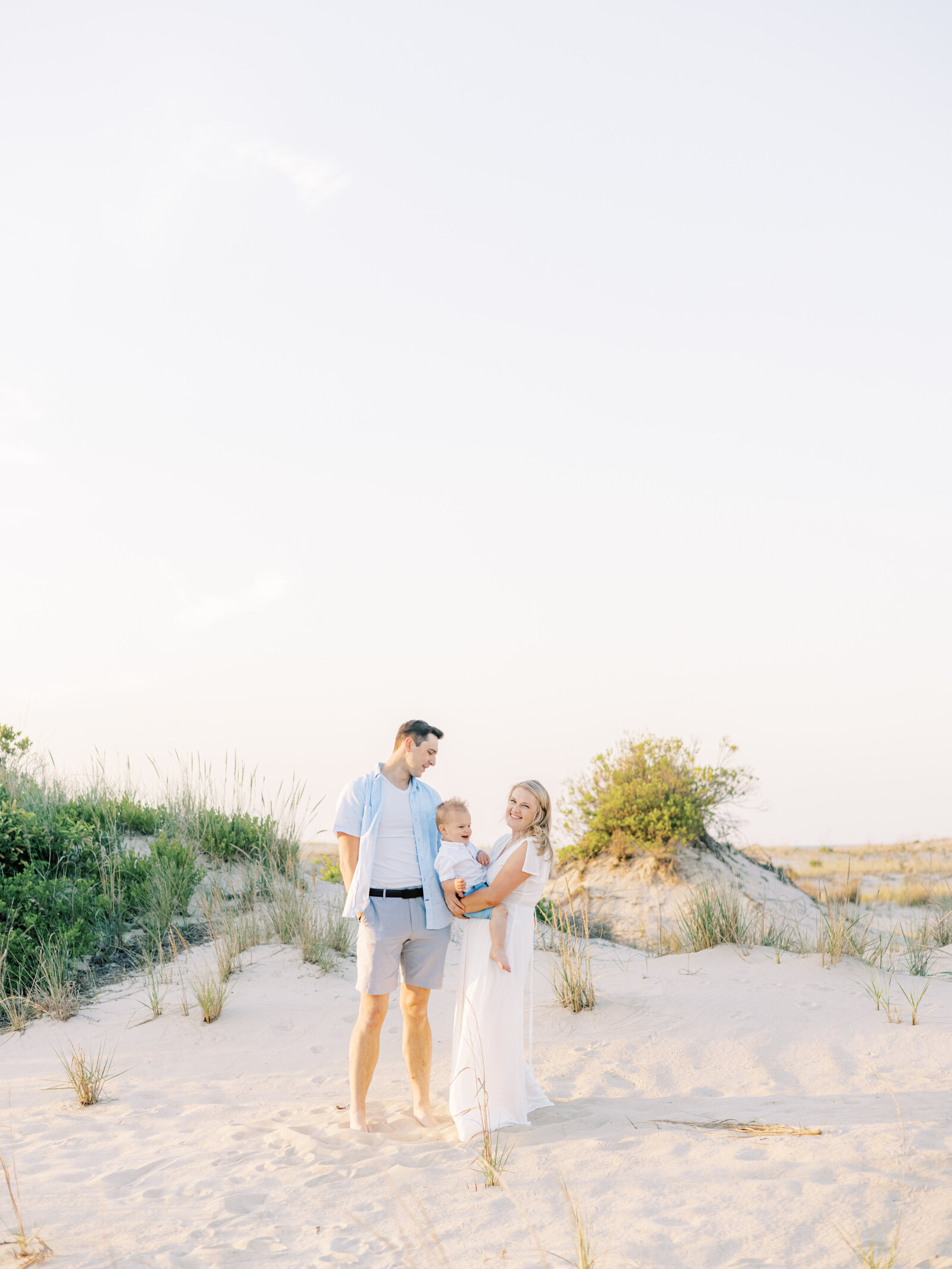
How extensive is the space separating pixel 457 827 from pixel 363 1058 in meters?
1.42

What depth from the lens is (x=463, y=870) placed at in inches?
200

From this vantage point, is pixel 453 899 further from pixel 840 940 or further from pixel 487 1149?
pixel 840 940

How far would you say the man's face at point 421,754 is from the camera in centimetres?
522

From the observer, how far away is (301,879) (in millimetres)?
11070

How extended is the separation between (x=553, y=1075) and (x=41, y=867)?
6448 mm

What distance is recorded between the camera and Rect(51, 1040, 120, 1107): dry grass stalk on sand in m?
6.17

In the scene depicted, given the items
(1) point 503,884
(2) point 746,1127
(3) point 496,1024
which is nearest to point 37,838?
(3) point 496,1024

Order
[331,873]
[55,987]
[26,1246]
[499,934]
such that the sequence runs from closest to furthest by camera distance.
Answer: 1. [26,1246]
2. [499,934]
3. [55,987]
4. [331,873]

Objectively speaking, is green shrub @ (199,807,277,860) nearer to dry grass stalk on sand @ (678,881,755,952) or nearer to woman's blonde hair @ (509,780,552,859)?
dry grass stalk on sand @ (678,881,755,952)

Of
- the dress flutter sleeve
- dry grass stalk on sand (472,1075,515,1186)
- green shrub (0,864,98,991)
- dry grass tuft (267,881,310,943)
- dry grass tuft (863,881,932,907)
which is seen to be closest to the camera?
dry grass stalk on sand (472,1075,515,1186)

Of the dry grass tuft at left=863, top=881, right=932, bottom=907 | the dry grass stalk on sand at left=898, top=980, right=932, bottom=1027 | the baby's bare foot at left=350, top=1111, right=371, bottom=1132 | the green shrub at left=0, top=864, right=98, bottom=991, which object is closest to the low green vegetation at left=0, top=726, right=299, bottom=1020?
the green shrub at left=0, top=864, right=98, bottom=991

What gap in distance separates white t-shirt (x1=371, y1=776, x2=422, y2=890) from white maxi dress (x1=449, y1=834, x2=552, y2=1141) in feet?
1.42

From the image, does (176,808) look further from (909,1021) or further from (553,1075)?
(909,1021)

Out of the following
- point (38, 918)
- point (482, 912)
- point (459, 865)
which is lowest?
point (38, 918)
